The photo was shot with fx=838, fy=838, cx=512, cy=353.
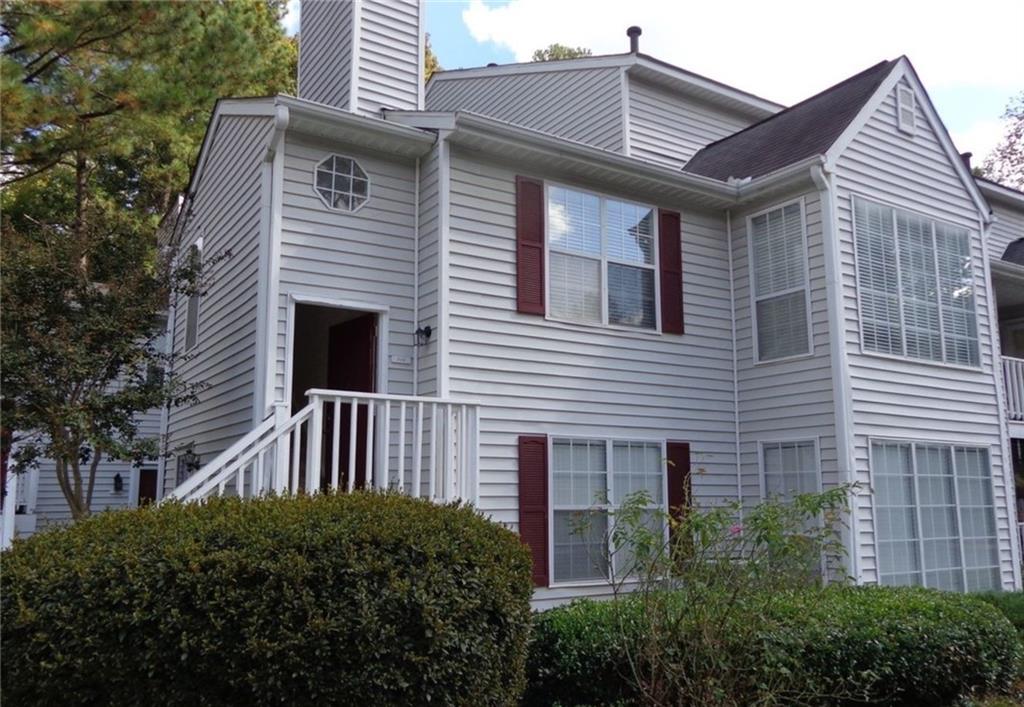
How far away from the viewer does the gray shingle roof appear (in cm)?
1002

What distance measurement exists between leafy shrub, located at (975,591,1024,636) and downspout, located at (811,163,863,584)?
136cm

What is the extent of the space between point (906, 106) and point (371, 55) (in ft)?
21.9

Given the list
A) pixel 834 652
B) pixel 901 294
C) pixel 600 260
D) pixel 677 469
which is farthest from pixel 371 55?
pixel 834 652

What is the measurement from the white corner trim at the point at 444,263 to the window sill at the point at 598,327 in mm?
1222

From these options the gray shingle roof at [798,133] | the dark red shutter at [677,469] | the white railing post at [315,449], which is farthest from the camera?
the gray shingle roof at [798,133]

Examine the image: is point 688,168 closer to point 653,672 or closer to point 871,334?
point 871,334

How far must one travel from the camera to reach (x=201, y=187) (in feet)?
37.1

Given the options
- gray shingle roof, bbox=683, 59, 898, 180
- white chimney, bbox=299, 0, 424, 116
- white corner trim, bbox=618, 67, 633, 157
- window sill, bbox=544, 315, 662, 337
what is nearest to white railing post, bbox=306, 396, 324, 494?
window sill, bbox=544, 315, 662, 337

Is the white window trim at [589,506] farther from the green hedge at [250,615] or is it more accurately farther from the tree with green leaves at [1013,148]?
the tree with green leaves at [1013,148]

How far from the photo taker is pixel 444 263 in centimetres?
818

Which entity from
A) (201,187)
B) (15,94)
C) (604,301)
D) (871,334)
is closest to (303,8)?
(201,187)

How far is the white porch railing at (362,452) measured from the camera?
6.20 metres

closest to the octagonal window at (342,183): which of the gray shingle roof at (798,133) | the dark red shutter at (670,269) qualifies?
the dark red shutter at (670,269)

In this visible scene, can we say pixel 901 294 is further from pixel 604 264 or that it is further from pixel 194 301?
pixel 194 301
